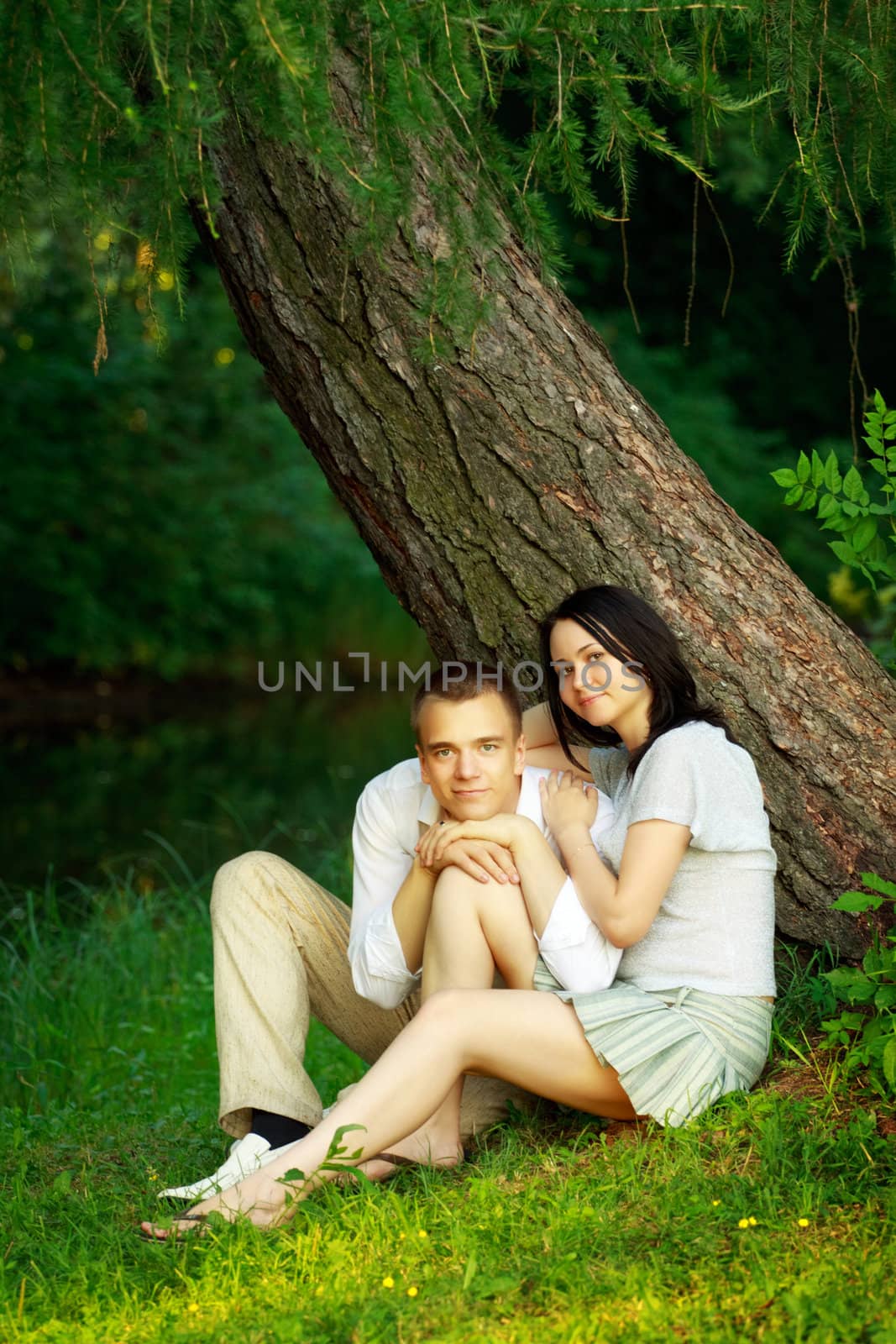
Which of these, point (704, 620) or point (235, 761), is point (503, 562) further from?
point (235, 761)

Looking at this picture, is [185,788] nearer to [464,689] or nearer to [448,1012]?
[464,689]

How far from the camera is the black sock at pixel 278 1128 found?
261 centimetres

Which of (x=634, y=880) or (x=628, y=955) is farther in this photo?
(x=628, y=955)

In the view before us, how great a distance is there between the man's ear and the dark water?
2598 millimetres

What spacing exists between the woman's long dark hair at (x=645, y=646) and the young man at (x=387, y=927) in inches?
7.9

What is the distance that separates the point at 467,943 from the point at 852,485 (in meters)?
1.16

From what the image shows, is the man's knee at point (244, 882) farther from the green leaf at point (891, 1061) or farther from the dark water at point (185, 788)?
the dark water at point (185, 788)

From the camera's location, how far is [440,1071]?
233 centimetres

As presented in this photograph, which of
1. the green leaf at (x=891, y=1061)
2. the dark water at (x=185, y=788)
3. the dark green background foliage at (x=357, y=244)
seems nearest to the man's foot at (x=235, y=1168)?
the green leaf at (x=891, y=1061)

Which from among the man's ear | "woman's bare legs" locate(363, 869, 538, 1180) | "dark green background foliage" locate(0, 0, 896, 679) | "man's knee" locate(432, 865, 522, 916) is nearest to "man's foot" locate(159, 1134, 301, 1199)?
"woman's bare legs" locate(363, 869, 538, 1180)

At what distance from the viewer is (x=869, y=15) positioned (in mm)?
2783

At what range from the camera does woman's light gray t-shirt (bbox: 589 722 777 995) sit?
8.15 ft

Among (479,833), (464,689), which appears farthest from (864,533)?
(479,833)

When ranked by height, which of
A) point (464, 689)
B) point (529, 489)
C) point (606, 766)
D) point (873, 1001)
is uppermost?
point (529, 489)
